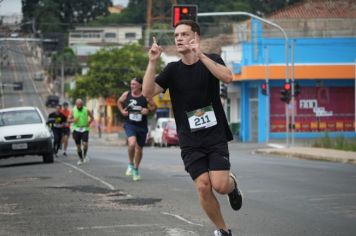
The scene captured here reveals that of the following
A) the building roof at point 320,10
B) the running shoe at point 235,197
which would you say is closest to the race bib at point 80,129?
the running shoe at point 235,197

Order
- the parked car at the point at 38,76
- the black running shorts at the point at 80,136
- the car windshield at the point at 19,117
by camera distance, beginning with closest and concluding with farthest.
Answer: the black running shorts at the point at 80,136 < the car windshield at the point at 19,117 < the parked car at the point at 38,76

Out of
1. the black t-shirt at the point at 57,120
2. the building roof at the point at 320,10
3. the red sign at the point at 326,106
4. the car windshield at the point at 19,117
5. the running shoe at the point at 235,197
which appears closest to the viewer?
the running shoe at the point at 235,197

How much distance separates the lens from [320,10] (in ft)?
189

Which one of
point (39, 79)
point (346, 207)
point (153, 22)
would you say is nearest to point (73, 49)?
point (39, 79)

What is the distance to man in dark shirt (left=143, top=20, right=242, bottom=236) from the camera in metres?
7.99

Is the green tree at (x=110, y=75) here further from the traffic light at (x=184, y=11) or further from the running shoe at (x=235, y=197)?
the running shoe at (x=235, y=197)

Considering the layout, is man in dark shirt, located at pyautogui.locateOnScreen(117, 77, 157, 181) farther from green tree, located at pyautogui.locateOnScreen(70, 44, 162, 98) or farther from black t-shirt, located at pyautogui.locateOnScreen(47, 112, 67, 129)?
green tree, located at pyautogui.locateOnScreen(70, 44, 162, 98)

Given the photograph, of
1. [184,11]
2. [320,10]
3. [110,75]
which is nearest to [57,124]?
[184,11]

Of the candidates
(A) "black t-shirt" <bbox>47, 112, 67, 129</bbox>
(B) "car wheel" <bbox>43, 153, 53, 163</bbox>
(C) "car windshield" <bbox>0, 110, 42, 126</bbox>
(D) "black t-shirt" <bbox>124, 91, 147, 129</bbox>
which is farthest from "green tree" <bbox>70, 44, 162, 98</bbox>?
(D) "black t-shirt" <bbox>124, 91, 147, 129</bbox>

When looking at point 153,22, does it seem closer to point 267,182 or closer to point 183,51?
point 267,182

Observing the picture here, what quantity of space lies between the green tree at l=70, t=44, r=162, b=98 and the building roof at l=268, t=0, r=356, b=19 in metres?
11.7

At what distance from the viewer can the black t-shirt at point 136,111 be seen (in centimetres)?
1634

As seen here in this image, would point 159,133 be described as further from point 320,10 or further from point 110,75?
point 110,75

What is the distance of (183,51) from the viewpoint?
25.8ft
